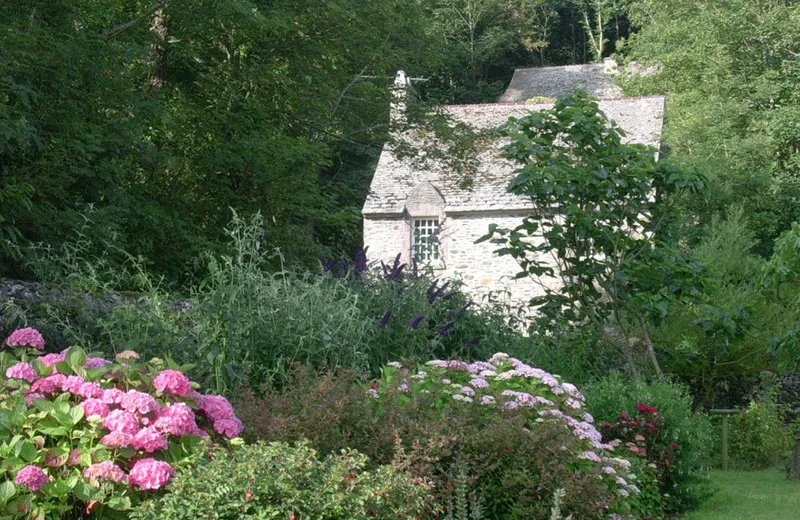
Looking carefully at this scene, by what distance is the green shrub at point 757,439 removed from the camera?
44.8ft

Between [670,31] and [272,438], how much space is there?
27966mm

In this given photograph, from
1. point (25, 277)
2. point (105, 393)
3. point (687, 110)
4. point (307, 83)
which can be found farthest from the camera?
point (687, 110)

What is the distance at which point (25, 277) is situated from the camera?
31.8 feet

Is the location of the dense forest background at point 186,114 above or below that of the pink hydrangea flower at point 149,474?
above

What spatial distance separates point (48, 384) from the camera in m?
4.92

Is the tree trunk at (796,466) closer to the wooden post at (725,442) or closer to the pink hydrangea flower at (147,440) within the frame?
the wooden post at (725,442)

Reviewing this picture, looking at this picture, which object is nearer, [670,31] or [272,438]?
[272,438]

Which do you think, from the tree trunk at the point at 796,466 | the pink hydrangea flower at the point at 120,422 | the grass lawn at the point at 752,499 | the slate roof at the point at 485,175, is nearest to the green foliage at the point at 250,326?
the pink hydrangea flower at the point at 120,422

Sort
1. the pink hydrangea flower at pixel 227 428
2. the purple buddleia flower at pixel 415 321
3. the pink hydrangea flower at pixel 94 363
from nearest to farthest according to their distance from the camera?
the pink hydrangea flower at pixel 227 428 < the pink hydrangea flower at pixel 94 363 < the purple buddleia flower at pixel 415 321

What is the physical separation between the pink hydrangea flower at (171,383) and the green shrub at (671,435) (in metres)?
4.20

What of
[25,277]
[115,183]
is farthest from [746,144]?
[25,277]

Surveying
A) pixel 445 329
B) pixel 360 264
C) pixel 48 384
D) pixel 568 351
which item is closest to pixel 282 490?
pixel 48 384

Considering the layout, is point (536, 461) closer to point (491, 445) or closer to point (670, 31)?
point (491, 445)

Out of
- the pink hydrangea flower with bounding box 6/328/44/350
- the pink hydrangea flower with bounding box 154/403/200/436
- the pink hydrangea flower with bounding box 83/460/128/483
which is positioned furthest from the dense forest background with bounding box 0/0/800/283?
the pink hydrangea flower with bounding box 83/460/128/483
